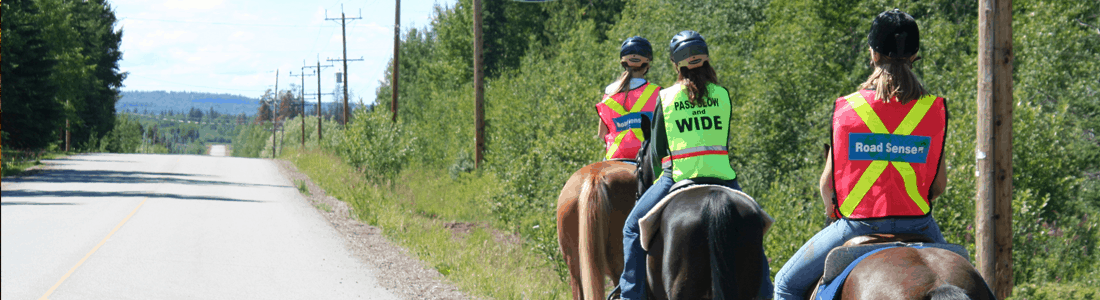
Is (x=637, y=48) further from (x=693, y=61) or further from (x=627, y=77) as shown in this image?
(x=693, y=61)

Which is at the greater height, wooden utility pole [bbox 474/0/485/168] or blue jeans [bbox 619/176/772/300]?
wooden utility pole [bbox 474/0/485/168]

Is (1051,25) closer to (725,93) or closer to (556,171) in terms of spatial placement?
(556,171)

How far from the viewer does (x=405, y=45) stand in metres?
70.4

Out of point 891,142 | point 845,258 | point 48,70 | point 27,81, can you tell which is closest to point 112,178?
point 27,81

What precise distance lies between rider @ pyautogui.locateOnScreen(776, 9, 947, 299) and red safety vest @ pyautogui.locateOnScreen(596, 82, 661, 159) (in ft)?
8.93

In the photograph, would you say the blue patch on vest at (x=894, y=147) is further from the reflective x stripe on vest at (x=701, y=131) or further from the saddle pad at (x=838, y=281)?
the reflective x stripe on vest at (x=701, y=131)

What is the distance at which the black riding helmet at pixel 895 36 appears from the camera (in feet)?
10.6

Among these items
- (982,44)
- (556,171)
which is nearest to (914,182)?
(982,44)

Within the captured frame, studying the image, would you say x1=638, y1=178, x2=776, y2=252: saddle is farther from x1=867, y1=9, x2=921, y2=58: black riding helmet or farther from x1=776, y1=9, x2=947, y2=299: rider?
x1=867, y1=9, x2=921, y2=58: black riding helmet

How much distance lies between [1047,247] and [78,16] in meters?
58.2

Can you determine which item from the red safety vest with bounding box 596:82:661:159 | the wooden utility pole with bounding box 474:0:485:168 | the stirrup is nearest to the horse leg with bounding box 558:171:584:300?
the red safety vest with bounding box 596:82:661:159

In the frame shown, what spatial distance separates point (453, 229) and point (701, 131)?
523 inches

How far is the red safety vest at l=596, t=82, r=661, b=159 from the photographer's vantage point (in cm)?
610

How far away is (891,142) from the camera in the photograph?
10.6 feet
